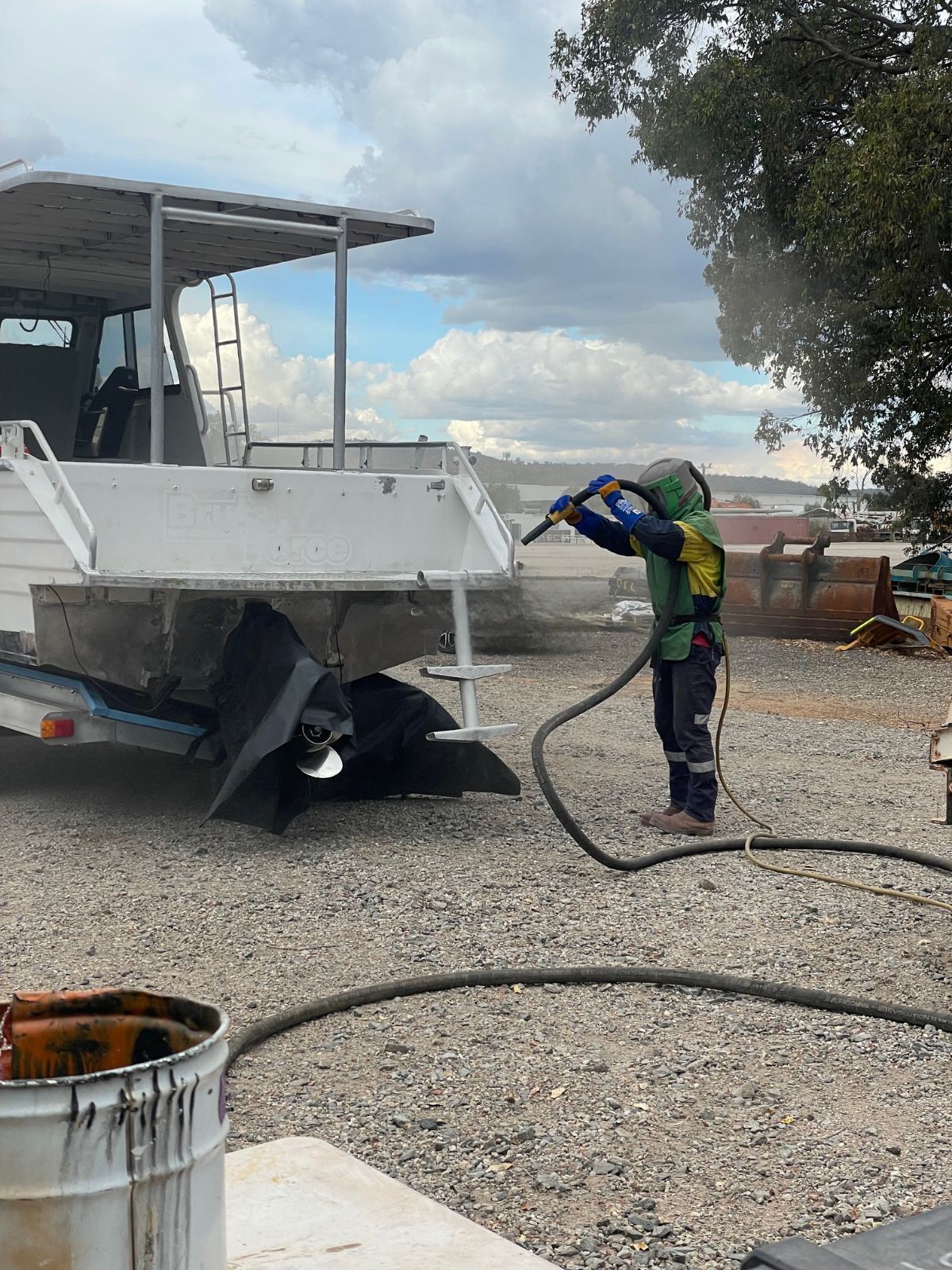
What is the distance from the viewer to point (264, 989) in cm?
465

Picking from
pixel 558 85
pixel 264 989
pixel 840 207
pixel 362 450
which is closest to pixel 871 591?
pixel 840 207

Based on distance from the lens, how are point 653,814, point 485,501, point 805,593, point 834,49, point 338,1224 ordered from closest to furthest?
1. point 338,1224
2. point 653,814
3. point 485,501
4. point 805,593
5. point 834,49

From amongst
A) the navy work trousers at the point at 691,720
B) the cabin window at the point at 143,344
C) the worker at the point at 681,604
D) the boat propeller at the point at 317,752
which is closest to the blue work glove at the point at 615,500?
the worker at the point at 681,604

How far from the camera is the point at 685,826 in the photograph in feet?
22.9

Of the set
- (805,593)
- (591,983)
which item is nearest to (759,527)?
(805,593)

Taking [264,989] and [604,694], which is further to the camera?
[604,694]

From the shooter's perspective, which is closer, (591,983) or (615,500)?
(591,983)

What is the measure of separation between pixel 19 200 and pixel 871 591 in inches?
506

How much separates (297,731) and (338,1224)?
12.2 ft

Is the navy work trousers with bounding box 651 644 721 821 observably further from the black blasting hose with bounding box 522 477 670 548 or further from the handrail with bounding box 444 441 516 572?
the handrail with bounding box 444 441 516 572

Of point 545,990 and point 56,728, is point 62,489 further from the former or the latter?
point 545,990

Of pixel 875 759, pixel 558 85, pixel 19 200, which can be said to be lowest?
pixel 875 759

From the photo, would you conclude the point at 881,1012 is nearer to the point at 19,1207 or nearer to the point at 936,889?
the point at 936,889

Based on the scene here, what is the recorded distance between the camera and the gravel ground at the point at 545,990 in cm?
330
